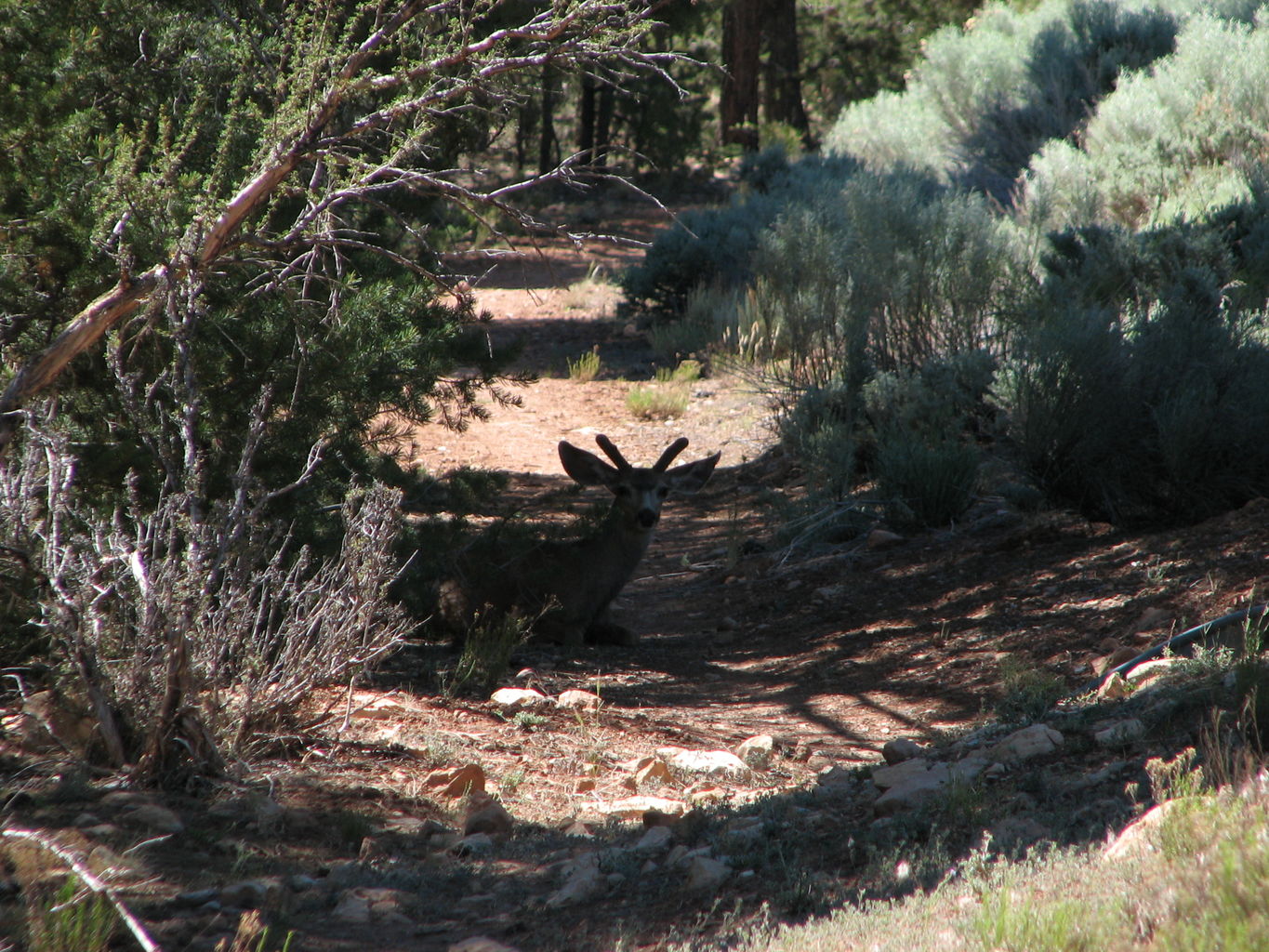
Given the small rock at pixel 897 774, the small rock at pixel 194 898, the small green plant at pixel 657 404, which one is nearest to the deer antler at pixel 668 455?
the small rock at pixel 897 774

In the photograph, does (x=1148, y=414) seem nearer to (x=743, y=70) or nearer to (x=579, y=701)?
(x=579, y=701)

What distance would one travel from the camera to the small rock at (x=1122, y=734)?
13.4 feet

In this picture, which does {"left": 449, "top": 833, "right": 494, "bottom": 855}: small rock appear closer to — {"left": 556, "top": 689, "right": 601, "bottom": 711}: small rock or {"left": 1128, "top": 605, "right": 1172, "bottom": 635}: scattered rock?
{"left": 556, "top": 689, "right": 601, "bottom": 711}: small rock

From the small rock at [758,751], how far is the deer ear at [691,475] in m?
3.16

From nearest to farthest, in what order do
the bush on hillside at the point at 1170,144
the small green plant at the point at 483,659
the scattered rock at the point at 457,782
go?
the scattered rock at the point at 457,782 → the small green plant at the point at 483,659 → the bush on hillside at the point at 1170,144

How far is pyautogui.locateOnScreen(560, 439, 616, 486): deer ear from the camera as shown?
26.2 feet

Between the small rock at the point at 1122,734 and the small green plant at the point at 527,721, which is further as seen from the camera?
the small green plant at the point at 527,721

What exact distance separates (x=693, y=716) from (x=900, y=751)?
1.60m

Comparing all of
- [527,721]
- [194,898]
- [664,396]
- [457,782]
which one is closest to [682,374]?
[664,396]

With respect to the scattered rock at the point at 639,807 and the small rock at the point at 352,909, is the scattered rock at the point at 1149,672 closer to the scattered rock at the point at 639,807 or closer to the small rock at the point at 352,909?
the scattered rock at the point at 639,807

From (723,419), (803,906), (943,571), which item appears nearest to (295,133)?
(803,906)

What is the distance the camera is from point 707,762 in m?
5.15

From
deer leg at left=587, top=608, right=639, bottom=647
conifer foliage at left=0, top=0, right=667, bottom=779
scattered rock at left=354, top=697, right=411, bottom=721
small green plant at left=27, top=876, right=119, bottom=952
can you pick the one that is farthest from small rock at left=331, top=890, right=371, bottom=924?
deer leg at left=587, top=608, right=639, bottom=647

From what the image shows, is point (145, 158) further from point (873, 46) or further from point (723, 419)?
point (873, 46)
